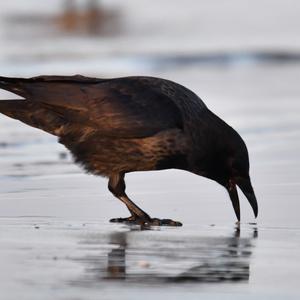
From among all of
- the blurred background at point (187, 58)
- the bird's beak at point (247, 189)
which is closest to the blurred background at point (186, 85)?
the blurred background at point (187, 58)

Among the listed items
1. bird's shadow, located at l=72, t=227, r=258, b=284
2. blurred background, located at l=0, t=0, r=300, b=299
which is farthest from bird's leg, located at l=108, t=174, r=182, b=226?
bird's shadow, located at l=72, t=227, r=258, b=284

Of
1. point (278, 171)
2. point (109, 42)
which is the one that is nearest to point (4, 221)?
point (278, 171)

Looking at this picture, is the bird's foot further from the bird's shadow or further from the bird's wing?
the bird's wing

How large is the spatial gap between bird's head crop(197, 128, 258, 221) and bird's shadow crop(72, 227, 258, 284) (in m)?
0.62

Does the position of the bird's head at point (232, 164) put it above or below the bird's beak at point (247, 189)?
above

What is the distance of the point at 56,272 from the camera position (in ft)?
20.3

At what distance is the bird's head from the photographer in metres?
8.19

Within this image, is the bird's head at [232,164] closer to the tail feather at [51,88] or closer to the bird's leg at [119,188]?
the bird's leg at [119,188]

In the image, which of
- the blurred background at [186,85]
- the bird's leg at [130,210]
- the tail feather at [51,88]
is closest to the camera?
the blurred background at [186,85]

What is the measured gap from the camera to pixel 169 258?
6625mm

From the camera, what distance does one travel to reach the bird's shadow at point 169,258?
6168mm

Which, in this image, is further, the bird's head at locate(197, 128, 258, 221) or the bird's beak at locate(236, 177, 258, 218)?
the bird's head at locate(197, 128, 258, 221)

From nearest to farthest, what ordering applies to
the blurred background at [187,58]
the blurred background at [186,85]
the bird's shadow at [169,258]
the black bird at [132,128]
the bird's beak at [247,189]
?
the bird's shadow at [169,258] < the blurred background at [186,85] < the bird's beak at [247,189] < the black bird at [132,128] < the blurred background at [187,58]

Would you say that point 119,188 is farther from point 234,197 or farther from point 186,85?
point 186,85
